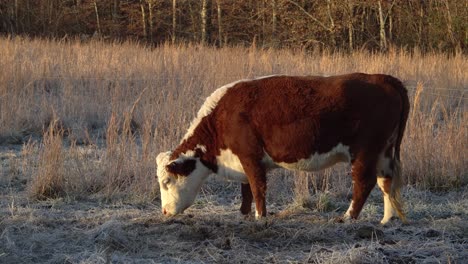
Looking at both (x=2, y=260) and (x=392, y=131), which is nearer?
(x=2, y=260)

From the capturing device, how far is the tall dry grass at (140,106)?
22.9ft

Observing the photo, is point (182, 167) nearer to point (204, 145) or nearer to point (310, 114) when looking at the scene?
point (204, 145)

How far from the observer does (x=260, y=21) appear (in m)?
26.6

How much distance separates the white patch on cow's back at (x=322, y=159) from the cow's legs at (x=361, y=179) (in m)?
0.12

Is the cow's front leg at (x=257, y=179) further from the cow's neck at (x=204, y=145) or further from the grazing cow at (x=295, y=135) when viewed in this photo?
the cow's neck at (x=204, y=145)

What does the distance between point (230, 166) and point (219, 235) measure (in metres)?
0.95

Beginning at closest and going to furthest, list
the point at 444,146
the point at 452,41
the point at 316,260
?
the point at 316,260 < the point at 444,146 < the point at 452,41

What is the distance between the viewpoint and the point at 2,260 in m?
4.28

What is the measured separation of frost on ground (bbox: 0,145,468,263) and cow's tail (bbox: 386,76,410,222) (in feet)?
0.49

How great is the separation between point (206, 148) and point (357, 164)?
1.30 metres

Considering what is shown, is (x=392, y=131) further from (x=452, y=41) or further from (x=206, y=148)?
(x=452, y=41)

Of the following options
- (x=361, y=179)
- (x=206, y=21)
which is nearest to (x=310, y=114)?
(x=361, y=179)

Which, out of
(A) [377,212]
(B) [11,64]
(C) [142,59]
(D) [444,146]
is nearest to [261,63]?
(C) [142,59]

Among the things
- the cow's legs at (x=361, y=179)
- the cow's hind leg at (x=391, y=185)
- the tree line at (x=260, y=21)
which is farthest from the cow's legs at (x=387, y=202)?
the tree line at (x=260, y=21)
